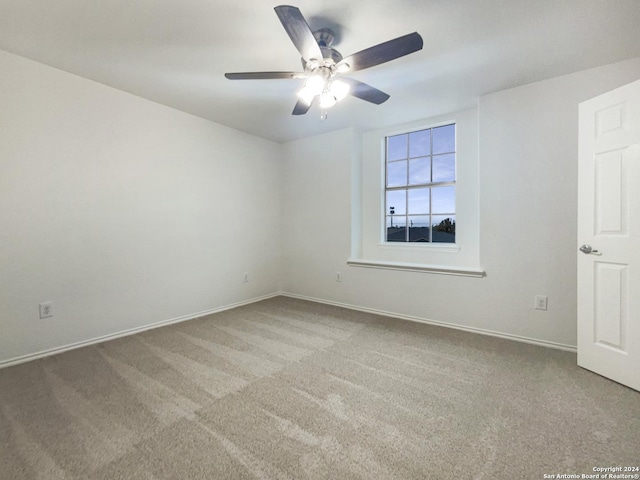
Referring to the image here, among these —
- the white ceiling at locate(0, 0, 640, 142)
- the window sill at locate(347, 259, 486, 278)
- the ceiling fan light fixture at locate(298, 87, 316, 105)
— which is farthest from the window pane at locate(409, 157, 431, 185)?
the ceiling fan light fixture at locate(298, 87, 316, 105)

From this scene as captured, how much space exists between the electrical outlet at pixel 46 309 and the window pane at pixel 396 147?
13.1 feet

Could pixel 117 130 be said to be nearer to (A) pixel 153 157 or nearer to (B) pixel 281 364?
(A) pixel 153 157

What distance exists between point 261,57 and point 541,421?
9.85ft

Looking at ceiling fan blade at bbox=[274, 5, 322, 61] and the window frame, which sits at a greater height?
ceiling fan blade at bbox=[274, 5, 322, 61]

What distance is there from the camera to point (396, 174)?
387 cm

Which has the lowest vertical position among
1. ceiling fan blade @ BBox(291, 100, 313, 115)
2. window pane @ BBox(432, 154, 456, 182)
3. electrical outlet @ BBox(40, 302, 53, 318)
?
electrical outlet @ BBox(40, 302, 53, 318)

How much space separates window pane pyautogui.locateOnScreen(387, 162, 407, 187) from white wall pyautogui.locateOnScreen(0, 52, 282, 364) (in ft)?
6.72

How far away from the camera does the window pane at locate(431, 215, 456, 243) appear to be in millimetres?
3453

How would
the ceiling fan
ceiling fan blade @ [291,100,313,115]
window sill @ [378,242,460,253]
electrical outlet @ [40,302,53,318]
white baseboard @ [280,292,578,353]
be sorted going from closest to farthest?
the ceiling fan, ceiling fan blade @ [291,100,313,115], electrical outlet @ [40,302,53,318], white baseboard @ [280,292,578,353], window sill @ [378,242,460,253]

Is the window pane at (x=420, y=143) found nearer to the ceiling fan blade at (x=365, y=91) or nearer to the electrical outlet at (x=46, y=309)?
the ceiling fan blade at (x=365, y=91)

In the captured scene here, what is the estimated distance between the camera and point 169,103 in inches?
119

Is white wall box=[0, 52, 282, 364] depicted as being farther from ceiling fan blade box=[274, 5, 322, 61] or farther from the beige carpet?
ceiling fan blade box=[274, 5, 322, 61]

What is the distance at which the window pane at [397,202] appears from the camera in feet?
A: 12.5

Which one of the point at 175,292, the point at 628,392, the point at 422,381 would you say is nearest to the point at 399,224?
the point at 422,381
